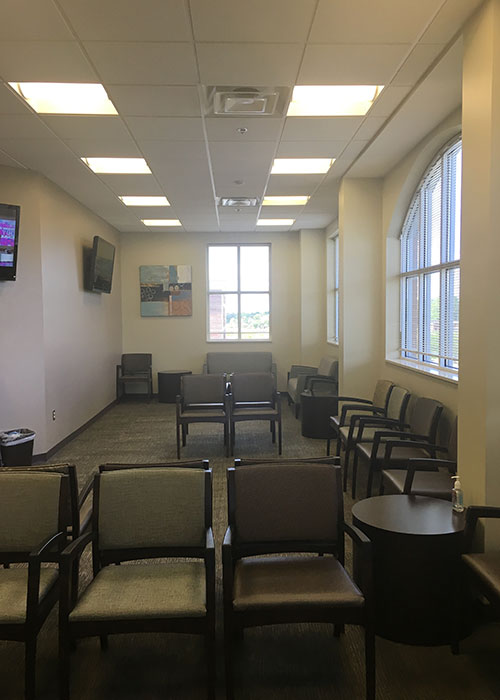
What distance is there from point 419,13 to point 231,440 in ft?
→ 14.4

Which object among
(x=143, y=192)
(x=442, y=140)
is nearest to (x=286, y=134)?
(x=442, y=140)

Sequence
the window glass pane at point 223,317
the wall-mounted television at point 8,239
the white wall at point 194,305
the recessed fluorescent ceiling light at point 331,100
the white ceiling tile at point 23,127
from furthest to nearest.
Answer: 1. the window glass pane at point 223,317
2. the white wall at point 194,305
3. the wall-mounted television at point 8,239
4. the white ceiling tile at point 23,127
5. the recessed fluorescent ceiling light at point 331,100

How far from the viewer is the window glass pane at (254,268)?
10.1 meters

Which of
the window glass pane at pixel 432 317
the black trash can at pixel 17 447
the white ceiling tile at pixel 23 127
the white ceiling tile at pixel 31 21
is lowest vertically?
the black trash can at pixel 17 447

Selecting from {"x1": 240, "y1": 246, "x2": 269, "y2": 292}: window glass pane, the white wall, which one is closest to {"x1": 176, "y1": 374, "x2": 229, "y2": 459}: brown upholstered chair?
the white wall

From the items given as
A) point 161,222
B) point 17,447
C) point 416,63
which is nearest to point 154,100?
point 416,63

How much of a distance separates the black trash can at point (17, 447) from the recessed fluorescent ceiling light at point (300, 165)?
380cm

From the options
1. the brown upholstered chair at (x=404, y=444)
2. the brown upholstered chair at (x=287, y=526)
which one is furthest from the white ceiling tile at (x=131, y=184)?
the brown upholstered chair at (x=287, y=526)

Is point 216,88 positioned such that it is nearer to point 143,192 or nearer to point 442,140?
point 442,140

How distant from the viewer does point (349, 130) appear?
437 centimetres

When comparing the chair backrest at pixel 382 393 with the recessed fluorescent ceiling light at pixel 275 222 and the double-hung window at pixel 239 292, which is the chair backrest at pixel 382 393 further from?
the double-hung window at pixel 239 292

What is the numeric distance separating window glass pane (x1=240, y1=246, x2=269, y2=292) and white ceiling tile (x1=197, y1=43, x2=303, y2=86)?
655 centimetres

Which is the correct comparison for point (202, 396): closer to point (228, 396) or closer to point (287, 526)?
point (228, 396)

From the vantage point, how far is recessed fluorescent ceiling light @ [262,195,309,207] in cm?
704
